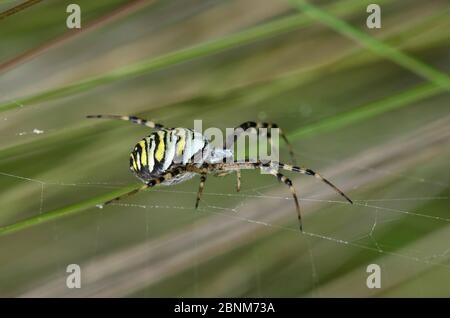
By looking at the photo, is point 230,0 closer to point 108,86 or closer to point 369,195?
point 108,86

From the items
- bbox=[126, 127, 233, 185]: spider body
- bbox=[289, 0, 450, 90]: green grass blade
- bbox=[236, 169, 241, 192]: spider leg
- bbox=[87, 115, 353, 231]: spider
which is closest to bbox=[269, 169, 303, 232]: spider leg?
bbox=[87, 115, 353, 231]: spider

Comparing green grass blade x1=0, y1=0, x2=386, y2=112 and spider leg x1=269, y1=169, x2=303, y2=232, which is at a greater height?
green grass blade x1=0, y1=0, x2=386, y2=112

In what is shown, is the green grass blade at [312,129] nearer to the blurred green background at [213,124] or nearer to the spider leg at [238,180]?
the blurred green background at [213,124]

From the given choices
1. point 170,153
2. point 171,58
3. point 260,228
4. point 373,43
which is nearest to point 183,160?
point 170,153

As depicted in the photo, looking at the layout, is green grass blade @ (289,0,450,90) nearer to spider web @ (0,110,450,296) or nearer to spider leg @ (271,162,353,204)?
spider web @ (0,110,450,296)

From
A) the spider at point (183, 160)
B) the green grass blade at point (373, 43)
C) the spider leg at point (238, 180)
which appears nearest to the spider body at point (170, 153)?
the spider at point (183, 160)

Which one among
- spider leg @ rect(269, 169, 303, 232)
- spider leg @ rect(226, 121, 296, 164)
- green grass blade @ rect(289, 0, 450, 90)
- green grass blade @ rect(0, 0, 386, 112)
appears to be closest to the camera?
green grass blade @ rect(0, 0, 386, 112)

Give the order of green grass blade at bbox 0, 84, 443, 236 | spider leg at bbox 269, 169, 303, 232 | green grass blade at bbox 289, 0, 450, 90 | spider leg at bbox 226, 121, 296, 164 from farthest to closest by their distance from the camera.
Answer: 1. spider leg at bbox 226, 121, 296, 164
2. spider leg at bbox 269, 169, 303, 232
3. green grass blade at bbox 289, 0, 450, 90
4. green grass blade at bbox 0, 84, 443, 236

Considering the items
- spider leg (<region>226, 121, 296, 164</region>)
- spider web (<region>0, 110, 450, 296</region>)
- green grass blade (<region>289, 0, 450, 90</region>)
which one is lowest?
spider web (<region>0, 110, 450, 296</region>)
